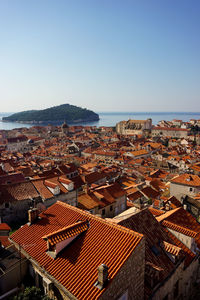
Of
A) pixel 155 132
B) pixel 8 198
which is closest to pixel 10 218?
pixel 8 198

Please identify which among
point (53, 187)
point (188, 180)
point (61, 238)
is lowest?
point (188, 180)

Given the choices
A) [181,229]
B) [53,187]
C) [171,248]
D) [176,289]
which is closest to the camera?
[171,248]

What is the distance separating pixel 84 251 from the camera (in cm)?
777

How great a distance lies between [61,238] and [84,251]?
0.90 m

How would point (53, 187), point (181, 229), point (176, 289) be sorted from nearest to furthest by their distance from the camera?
point (176, 289) < point (181, 229) < point (53, 187)

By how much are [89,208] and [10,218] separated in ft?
19.4

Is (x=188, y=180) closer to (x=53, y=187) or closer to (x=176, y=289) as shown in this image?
(x=53, y=187)

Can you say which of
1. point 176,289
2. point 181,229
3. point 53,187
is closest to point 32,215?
point 176,289

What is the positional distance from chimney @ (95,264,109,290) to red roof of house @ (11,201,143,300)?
0.12 m

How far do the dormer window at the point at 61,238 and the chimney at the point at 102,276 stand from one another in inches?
77.8

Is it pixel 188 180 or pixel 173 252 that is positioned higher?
pixel 173 252

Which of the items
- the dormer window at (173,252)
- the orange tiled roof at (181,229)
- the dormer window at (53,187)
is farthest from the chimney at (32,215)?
the dormer window at (53,187)

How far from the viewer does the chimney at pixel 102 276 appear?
6341mm

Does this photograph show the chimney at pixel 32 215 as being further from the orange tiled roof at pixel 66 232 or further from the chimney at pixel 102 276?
the chimney at pixel 102 276
